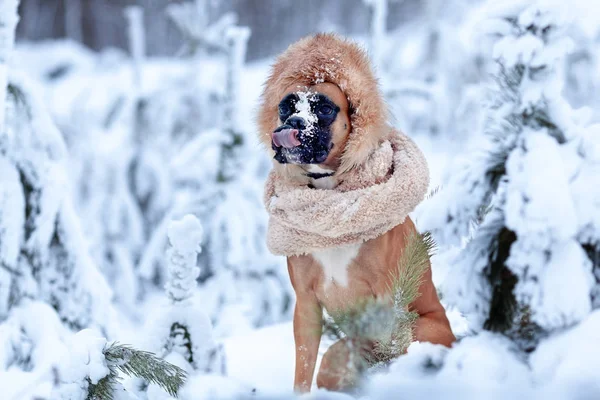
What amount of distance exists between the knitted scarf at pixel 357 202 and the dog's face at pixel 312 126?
3.4 inches

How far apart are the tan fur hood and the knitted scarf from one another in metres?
0.04

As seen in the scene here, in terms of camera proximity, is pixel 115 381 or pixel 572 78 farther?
pixel 572 78

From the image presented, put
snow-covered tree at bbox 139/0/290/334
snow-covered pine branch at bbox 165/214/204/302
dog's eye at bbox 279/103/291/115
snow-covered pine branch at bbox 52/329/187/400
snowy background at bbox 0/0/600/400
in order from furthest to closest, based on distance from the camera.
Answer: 1. snow-covered tree at bbox 139/0/290/334
2. snow-covered pine branch at bbox 165/214/204/302
3. dog's eye at bbox 279/103/291/115
4. snow-covered pine branch at bbox 52/329/187/400
5. snowy background at bbox 0/0/600/400

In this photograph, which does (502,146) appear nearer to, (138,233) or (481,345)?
(481,345)

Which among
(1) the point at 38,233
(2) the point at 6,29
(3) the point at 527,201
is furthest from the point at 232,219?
(3) the point at 527,201

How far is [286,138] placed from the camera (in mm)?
1537

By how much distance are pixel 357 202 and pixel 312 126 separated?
22 centimetres

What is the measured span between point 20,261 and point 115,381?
1.25 m

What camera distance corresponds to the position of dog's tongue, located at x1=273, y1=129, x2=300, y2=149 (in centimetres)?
154

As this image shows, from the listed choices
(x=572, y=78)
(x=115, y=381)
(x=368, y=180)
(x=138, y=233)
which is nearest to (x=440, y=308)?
(x=368, y=180)

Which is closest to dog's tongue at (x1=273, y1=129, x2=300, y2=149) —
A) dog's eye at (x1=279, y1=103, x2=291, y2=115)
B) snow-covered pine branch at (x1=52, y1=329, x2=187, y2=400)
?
dog's eye at (x1=279, y1=103, x2=291, y2=115)

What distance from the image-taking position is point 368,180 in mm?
1586

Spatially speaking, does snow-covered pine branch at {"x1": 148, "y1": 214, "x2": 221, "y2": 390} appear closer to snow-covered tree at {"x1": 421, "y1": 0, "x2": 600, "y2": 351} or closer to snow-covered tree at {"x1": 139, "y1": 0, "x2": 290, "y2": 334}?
snow-covered tree at {"x1": 421, "y1": 0, "x2": 600, "y2": 351}

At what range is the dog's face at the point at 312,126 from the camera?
1561 millimetres
